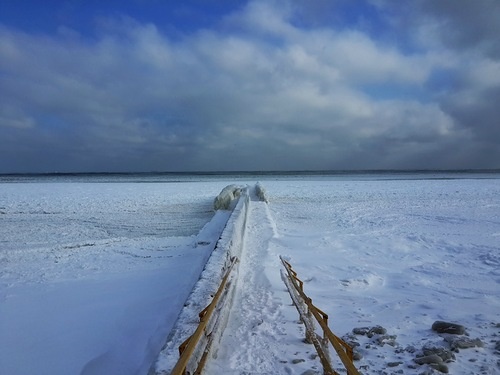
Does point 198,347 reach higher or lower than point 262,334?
higher

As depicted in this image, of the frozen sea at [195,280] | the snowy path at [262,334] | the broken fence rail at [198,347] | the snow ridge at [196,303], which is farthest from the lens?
the frozen sea at [195,280]

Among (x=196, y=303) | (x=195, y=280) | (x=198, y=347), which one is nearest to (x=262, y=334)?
(x=196, y=303)

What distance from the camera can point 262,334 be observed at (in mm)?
4180

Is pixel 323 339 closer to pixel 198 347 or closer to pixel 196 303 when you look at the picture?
pixel 198 347

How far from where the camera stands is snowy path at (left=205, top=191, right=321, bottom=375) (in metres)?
3.48

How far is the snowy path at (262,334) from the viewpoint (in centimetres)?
348

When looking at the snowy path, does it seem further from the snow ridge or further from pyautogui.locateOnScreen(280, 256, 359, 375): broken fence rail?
the snow ridge

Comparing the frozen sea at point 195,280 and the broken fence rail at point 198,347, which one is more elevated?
the broken fence rail at point 198,347

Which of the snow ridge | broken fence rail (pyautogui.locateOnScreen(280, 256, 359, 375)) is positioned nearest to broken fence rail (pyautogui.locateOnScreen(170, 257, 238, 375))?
the snow ridge

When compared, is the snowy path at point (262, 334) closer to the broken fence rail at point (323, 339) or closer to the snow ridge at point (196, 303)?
the broken fence rail at point (323, 339)

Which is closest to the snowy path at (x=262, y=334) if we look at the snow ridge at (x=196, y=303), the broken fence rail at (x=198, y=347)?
the broken fence rail at (x=198, y=347)

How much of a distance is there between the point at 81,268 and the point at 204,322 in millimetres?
5380

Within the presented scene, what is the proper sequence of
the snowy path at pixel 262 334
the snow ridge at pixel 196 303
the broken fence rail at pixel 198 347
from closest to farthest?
the broken fence rail at pixel 198 347, the snow ridge at pixel 196 303, the snowy path at pixel 262 334

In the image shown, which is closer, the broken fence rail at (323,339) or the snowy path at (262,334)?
the broken fence rail at (323,339)
